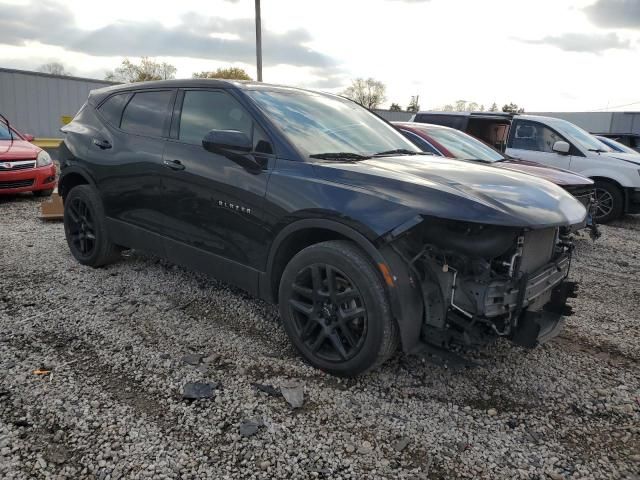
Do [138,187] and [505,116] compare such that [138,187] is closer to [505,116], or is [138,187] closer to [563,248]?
[563,248]

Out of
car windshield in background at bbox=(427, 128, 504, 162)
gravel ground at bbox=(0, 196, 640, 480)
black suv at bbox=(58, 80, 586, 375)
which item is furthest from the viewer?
car windshield in background at bbox=(427, 128, 504, 162)

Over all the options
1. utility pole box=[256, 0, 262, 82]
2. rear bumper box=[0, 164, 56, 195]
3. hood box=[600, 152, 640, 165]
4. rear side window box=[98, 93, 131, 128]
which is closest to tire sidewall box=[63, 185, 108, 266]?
rear side window box=[98, 93, 131, 128]

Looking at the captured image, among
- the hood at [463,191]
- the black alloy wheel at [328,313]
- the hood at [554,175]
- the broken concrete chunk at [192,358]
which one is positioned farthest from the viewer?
the hood at [554,175]

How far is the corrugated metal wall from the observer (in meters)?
16.9

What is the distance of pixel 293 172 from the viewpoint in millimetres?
3047

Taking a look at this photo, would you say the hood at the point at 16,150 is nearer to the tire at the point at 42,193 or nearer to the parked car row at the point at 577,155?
the tire at the point at 42,193

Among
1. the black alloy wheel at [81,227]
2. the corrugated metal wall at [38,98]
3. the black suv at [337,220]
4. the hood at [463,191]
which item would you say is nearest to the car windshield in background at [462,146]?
the black suv at [337,220]

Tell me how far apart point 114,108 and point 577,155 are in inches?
304

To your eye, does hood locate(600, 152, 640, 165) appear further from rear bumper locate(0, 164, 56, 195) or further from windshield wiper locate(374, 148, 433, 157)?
rear bumper locate(0, 164, 56, 195)

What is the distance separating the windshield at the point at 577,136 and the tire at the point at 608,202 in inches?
28.8

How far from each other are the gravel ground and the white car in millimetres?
5163

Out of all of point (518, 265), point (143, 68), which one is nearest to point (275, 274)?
point (518, 265)

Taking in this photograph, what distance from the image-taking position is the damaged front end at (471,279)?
254 cm

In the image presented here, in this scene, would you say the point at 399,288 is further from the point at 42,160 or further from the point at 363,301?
the point at 42,160
